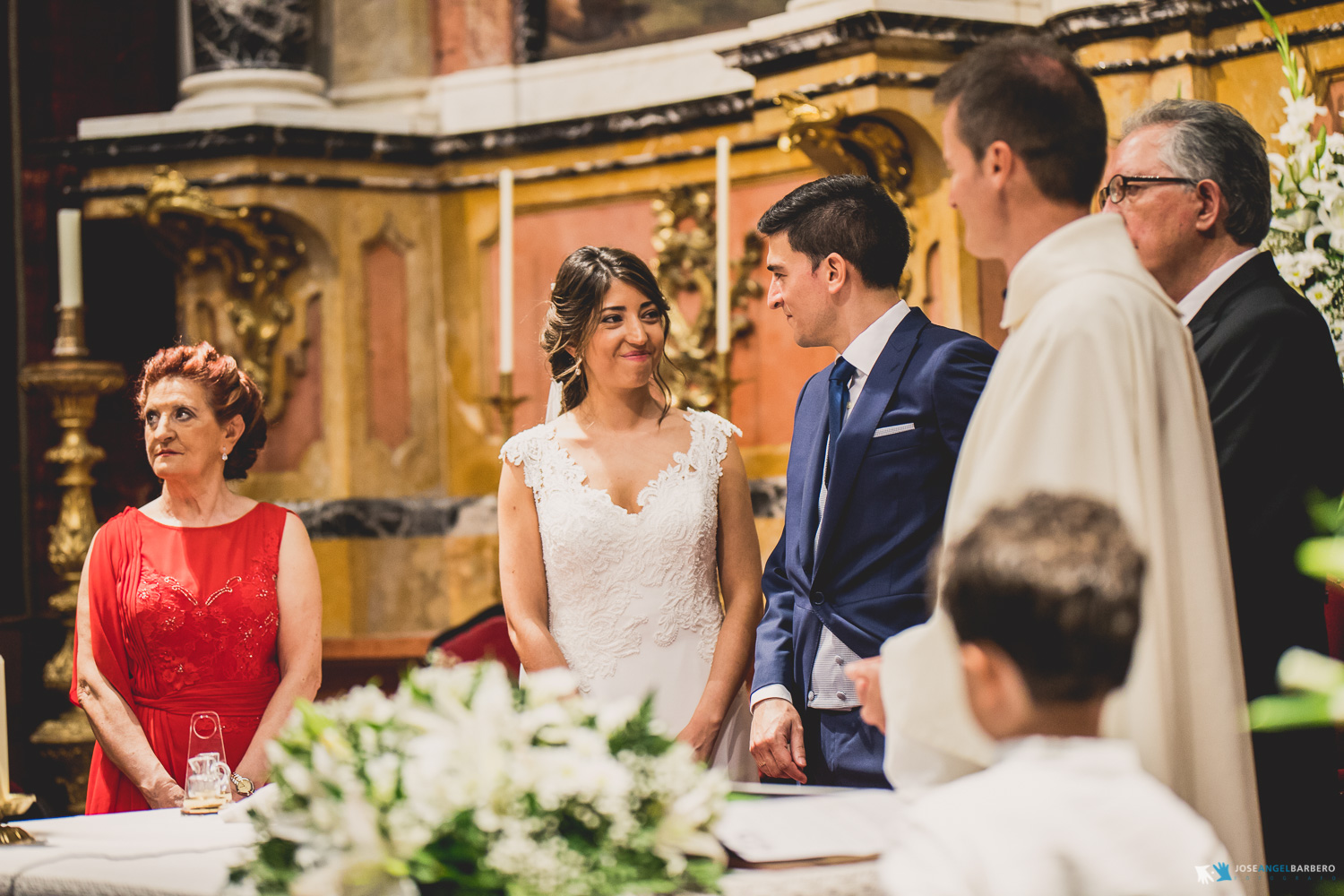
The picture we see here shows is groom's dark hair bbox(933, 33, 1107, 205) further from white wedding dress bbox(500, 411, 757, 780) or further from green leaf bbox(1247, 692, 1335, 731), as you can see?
white wedding dress bbox(500, 411, 757, 780)

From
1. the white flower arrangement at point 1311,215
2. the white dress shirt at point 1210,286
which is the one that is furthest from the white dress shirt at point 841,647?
the white flower arrangement at point 1311,215

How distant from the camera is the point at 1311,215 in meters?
2.95

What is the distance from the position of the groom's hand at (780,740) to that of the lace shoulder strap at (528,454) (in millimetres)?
876

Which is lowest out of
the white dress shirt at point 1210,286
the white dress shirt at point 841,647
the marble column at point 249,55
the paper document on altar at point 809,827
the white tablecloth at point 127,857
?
the white tablecloth at point 127,857

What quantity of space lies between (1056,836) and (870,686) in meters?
0.54

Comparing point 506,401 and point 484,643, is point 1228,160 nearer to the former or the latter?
point 506,401

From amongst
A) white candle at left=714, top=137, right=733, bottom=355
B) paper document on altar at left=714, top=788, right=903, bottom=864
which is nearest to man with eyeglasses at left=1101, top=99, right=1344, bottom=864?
paper document on altar at left=714, top=788, right=903, bottom=864

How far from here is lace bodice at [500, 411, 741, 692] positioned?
126 inches

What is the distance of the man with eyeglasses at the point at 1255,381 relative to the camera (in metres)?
2.23

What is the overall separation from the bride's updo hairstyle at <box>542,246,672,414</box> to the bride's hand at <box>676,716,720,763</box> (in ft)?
2.70

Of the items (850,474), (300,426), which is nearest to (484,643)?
(300,426)

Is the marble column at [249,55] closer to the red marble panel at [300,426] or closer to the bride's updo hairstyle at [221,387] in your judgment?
the red marble panel at [300,426]

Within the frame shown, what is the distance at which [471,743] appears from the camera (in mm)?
1463

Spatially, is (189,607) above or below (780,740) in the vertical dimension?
above
